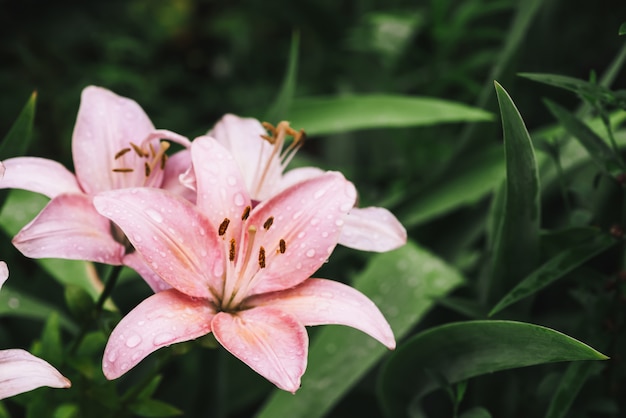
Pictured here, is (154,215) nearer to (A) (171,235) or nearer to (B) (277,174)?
(A) (171,235)

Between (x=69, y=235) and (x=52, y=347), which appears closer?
(x=69, y=235)

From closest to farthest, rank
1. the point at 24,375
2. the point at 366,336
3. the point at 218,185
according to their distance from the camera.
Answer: the point at 24,375 → the point at 218,185 → the point at 366,336

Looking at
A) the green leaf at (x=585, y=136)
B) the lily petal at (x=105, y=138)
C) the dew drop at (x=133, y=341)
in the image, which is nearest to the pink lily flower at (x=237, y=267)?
the dew drop at (x=133, y=341)

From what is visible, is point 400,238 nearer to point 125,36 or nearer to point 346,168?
point 346,168

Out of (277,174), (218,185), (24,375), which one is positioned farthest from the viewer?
(277,174)

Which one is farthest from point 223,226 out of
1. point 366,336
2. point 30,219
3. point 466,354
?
point 30,219

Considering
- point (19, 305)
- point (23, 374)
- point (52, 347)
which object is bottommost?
point (19, 305)

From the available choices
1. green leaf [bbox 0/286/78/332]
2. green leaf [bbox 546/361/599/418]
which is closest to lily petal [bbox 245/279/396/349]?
green leaf [bbox 546/361/599/418]

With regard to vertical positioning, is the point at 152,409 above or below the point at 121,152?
below
